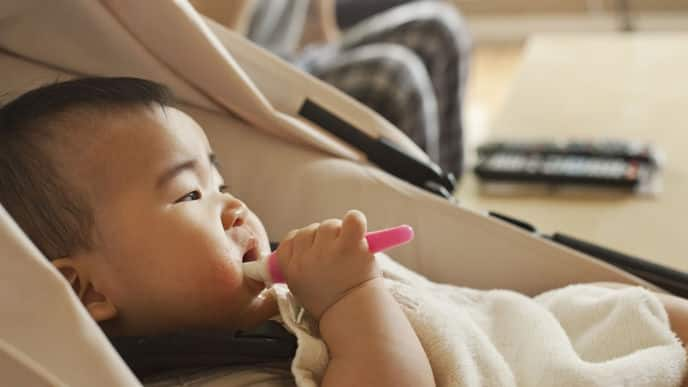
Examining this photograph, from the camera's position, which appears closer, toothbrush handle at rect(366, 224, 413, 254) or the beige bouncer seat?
toothbrush handle at rect(366, 224, 413, 254)

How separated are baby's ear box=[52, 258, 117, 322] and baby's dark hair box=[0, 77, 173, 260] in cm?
1

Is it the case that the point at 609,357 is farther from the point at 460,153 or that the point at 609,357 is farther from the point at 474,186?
the point at 460,153

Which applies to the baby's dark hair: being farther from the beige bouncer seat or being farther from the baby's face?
the beige bouncer seat

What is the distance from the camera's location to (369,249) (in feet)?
2.46

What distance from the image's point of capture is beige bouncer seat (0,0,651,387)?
0.94m

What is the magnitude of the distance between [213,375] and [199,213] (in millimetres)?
137

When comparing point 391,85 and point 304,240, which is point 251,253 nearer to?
point 304,240

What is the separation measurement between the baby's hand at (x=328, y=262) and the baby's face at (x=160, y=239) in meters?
0.06

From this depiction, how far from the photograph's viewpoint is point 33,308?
61 cm

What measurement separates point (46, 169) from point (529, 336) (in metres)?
0.45

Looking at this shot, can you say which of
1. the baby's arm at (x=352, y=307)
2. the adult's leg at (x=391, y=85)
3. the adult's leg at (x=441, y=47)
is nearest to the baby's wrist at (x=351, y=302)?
the baby's arm at (x=352, y=307)

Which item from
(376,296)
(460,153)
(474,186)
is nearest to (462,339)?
(376,296)

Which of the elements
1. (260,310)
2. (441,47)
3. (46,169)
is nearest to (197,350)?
(260,310)

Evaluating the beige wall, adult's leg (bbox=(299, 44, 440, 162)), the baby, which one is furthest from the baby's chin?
the beige wall
